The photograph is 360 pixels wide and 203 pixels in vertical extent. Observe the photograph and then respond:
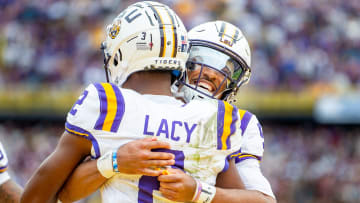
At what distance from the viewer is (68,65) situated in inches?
524

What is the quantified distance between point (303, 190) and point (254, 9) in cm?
421

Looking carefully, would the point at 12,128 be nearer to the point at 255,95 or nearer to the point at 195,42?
the point at 255,95

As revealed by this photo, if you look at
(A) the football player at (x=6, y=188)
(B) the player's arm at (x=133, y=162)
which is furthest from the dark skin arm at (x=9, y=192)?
(B) the player's arm at (x=133, y=162)

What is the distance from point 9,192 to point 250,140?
148 cm

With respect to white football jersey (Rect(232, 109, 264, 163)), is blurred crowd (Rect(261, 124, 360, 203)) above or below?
above

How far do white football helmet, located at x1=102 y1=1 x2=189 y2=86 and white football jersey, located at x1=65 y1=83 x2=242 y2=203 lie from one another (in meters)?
0.15

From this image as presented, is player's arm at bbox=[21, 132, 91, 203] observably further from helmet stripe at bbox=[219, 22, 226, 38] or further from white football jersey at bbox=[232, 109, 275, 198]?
helmet stripe at bbox=[219, 22, 226, 38]

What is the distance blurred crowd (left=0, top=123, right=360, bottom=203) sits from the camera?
12.6 metres

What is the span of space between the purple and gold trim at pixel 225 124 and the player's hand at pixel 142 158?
25 centimetres

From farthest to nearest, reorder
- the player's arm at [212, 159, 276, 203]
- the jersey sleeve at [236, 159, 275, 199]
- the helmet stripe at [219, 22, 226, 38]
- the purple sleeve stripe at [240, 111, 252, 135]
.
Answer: the helmet stripe at [219, 22, 226, 38] → the purple sleeve stripe at [240, 111, 252, 135] → the jersey sleeve at [236, 159, 275, 199] → the player's arm at [212, 159, 276, 203]

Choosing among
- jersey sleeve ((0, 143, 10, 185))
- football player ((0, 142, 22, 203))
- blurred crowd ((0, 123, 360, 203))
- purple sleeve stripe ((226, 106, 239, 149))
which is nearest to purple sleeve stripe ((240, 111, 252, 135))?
purple sleeve stripe ((226, 106, 239, 149))

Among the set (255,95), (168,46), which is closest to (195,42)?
(168,46)

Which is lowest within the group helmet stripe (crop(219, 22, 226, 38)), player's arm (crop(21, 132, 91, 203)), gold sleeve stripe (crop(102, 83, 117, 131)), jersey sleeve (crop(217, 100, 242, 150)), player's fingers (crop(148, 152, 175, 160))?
player's arm (crop(21, 132, 91, 203))

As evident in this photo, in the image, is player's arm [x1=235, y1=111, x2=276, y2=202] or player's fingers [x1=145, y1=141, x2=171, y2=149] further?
player's arm [x1=235, y1=111, x2=276, y2=202]
